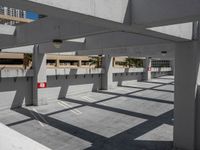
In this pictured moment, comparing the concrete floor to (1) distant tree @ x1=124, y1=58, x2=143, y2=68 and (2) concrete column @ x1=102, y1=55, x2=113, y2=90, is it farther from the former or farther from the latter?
(1) distant tree @ x1=124, y1=58, x2=143, y2=68

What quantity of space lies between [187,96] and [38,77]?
12.8 m

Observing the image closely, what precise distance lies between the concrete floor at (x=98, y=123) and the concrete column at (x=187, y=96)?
1.07 metres

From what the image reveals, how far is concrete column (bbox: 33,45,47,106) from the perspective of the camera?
1736 centimetres

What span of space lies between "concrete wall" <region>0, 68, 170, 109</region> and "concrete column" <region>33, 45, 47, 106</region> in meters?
0.38

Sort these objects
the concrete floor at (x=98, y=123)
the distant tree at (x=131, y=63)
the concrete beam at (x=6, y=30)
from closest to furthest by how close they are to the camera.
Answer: the concrete floor at (x=98, y=123) < the concrete beam at (x=6, y=30) < the distant tree at (x=131, y=63)

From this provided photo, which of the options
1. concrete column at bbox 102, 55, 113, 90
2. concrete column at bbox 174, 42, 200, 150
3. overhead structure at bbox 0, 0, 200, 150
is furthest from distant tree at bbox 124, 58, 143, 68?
concrete column at bbox 174, 42, 200, 150

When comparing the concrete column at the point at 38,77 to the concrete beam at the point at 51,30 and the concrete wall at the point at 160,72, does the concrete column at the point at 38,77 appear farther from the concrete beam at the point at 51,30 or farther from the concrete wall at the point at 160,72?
the concrete wall at the point at 160,72

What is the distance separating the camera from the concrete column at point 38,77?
1736 centimetres

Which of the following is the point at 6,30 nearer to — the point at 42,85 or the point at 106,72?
the point at 42,85

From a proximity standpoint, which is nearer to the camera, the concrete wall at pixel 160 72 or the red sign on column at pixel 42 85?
the red sign on column at pixel 42 85

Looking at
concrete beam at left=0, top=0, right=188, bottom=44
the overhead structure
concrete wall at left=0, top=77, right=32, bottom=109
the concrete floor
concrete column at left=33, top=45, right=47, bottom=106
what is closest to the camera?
concrete beam at left=0, top=0, right=188, bottom=44

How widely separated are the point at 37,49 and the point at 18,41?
6202 millimetres

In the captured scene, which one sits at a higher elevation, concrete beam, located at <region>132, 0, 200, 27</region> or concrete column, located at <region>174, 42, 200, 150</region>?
concrete beam, located at <region>132, 0, 200, 27</region>

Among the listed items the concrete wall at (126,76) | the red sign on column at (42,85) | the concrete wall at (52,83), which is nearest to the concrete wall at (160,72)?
the concrete wall at (126,76)
